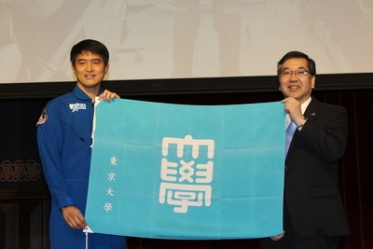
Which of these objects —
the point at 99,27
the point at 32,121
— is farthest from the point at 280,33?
the point at 32,121

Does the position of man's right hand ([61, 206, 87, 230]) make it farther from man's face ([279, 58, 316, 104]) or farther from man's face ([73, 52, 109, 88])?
man's face ([279, 58, 316, 104])

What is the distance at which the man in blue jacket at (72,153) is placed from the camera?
2.53 meters

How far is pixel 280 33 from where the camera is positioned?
3912mm

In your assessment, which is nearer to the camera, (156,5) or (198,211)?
(198,211)

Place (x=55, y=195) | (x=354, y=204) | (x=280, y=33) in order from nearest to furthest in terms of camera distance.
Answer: (x=55, y=195), (x=280, y=33), (x=354, y=204)

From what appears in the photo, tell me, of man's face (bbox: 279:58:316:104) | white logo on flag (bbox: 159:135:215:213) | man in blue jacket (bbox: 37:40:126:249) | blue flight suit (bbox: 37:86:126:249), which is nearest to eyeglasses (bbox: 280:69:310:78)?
man's face (bbox: 279:58:316:104)

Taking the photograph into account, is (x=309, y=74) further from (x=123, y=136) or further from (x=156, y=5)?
(x=156, y=5)

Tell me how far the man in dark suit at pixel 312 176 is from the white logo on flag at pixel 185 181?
345 mm

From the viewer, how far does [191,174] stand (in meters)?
2.55

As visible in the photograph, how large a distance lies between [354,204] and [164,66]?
1801 millimetres

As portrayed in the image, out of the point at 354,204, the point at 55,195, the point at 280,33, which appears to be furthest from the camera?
the point at 354,204

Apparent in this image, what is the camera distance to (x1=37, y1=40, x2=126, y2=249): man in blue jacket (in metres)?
2.53

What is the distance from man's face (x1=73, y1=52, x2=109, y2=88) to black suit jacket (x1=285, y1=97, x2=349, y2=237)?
94cm

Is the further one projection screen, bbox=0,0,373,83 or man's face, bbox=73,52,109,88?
projection screen, bbox=0,0,373,83
